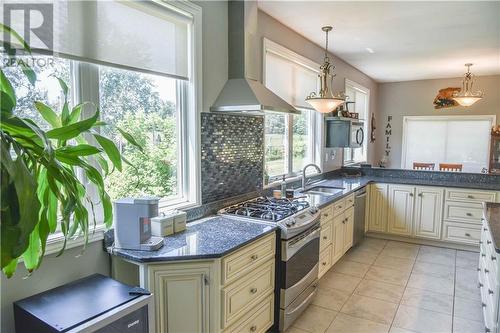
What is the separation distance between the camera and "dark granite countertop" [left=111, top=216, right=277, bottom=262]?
72.5 inches

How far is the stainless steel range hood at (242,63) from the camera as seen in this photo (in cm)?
270

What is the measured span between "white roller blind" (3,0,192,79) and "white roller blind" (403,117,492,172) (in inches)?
262

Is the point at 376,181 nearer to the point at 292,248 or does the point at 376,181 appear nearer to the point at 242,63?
the point at 292,248

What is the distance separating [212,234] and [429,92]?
7.00 metres

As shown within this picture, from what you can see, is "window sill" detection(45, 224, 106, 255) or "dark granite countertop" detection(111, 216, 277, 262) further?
"dark granite countertop" detection(111, 216, 277, 262)

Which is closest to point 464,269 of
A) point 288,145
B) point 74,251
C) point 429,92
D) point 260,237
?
point 288,145

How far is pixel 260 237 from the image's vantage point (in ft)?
7.32

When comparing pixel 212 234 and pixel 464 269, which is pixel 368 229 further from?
pixel 212 234

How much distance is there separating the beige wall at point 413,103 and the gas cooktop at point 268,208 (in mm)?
5527

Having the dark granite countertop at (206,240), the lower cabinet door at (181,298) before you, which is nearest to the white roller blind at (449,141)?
the dark granite countertop at (206,240)

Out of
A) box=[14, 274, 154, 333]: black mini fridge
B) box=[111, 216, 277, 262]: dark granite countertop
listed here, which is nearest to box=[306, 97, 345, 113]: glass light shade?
box=[111, 216, 277, 262]: dark granite countertop

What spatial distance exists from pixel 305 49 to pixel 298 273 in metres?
2.83

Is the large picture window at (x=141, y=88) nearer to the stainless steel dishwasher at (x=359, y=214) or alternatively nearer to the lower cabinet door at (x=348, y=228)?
the lower cabinet door at (x=348, y=228)

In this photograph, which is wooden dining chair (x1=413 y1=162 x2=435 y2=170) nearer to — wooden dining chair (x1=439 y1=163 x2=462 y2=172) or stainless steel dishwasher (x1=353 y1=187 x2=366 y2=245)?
wooden dining chair (x1=439 y1=163 x2=462 y2=172)
